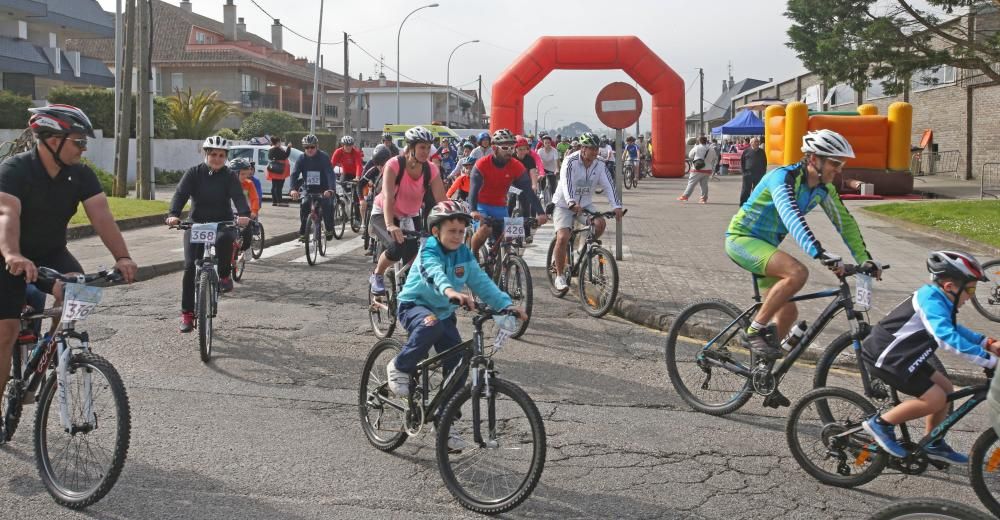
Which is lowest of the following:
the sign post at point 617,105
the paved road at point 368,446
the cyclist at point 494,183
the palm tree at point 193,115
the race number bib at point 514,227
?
the paved road at point 368,446

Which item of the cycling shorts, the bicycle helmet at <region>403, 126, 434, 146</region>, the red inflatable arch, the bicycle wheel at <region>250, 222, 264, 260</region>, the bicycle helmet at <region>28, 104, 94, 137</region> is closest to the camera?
the bicycle helmet at <region>28, 104, 94, 137</region>

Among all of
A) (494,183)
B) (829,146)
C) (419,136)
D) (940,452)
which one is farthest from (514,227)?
(940,452)

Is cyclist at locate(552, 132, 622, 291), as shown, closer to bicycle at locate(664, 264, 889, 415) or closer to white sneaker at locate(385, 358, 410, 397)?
bicycle at locate(664, 264, 889, 415)

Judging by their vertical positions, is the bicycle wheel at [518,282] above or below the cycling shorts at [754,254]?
below

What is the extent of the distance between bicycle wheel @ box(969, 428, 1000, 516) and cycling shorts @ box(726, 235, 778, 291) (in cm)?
203

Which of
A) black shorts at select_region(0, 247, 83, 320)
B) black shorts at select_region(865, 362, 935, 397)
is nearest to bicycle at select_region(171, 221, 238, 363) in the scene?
black shorts at select_region(0, 247, 83, 320)

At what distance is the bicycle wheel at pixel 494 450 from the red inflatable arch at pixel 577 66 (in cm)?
2801

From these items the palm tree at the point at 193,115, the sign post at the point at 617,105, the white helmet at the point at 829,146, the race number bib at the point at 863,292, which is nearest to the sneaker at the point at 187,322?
the white helmet at the point at 829,146

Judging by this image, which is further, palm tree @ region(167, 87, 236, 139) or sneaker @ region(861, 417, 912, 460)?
palm tree @ region(167, 87, 236, 139)

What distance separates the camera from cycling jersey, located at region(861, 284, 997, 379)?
14.1 ft

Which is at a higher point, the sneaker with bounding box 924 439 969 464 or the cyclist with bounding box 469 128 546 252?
the cyclist with bounding box 469 128 546 252

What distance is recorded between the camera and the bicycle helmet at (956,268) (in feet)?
14.8

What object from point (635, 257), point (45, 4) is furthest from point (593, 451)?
point (45, 4)

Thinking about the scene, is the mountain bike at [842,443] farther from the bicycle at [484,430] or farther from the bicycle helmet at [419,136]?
the bicycle helmet at [419,136]
